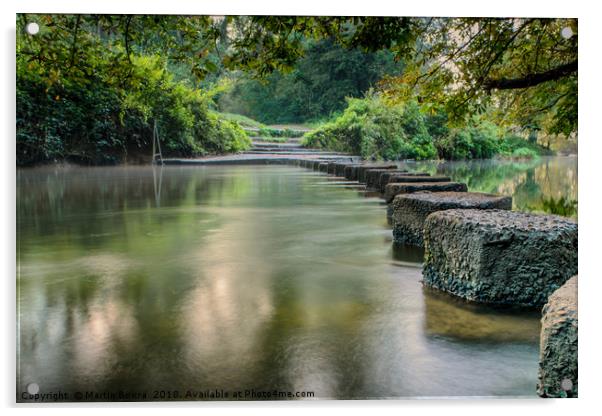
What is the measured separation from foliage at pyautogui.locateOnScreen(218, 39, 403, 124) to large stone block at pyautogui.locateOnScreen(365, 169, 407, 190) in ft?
8.43

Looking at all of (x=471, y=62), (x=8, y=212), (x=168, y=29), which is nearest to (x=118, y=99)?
(x=168, y=29)

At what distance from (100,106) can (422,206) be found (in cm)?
259

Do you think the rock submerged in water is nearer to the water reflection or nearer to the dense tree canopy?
the water reflection

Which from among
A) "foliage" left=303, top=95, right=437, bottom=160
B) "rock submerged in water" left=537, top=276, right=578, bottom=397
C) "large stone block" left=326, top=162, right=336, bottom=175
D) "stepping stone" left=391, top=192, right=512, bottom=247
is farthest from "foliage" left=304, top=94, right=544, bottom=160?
"rock submerged in water" left=537, top=276, right=578, bottom=397

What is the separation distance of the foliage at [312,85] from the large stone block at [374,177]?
257 cm

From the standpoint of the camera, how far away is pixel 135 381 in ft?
8.18

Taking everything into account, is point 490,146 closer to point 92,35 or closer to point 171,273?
point 171,273

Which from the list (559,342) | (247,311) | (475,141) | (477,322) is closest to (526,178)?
(475,141)

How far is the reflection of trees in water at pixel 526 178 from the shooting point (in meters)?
4.05

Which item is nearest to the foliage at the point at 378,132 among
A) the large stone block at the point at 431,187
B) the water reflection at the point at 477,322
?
the large stone block at the point at 431,187

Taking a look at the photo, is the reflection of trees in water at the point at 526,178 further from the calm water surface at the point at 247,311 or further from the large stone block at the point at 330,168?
the large stone block at the point at 330,168

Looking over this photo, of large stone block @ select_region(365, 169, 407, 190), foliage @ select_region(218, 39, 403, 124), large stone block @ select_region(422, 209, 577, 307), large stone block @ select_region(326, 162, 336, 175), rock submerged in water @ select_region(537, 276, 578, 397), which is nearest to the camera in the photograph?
rock submerged in water @ select_region(537, 276, 578, 397)

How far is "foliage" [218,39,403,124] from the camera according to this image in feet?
14.6

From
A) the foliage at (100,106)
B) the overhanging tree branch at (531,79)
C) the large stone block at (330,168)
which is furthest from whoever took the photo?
the large stone block at (330,168)
